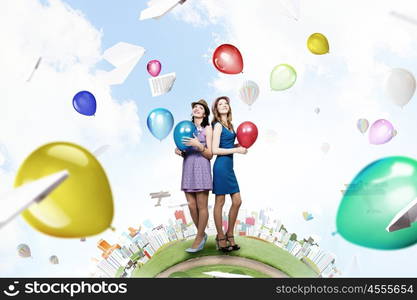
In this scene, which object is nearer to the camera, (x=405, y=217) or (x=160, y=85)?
(x=405, y=217)

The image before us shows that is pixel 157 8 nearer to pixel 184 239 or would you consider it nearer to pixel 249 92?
pixel 249 92

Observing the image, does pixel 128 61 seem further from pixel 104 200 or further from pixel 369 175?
pixel 369 175

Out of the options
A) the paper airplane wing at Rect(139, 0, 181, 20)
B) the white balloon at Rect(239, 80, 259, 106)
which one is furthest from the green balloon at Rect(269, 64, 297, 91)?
the paper airplane wing at Rect(139, 0, 181, 20)

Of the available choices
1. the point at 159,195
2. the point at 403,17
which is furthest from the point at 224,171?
the point at 403,17

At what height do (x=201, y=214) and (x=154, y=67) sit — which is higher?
(x=154, y=67)

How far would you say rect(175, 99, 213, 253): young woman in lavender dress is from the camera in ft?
16.5

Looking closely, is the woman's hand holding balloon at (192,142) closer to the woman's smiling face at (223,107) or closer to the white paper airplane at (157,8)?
the woman's smiling face at (223,107)

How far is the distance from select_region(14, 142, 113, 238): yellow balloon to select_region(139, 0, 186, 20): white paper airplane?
1.56 metres

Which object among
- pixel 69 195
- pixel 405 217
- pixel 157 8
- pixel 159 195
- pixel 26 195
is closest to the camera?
pixel 26 195

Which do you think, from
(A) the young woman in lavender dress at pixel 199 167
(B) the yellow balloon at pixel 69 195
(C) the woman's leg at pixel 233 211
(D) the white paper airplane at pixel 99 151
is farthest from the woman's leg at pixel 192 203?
(B) the yellow balloon at pixel 69 195

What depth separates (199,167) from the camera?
502 cm

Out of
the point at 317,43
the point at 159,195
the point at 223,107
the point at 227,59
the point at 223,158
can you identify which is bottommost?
the point at 159,195

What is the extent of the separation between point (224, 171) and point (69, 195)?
5.75 ft

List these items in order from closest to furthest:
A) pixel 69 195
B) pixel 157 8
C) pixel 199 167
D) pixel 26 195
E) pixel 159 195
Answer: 1. pixel 26 195
2. pixel 69 195
3. pixel 157 8
4. pixel 199 167
5. pixel 159 195
